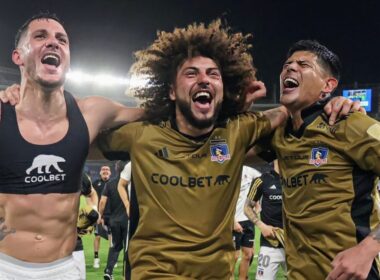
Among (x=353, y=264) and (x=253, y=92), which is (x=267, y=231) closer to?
(x=253, y=92)

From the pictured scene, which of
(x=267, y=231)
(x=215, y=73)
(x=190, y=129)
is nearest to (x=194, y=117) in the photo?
(x=190, y=129)

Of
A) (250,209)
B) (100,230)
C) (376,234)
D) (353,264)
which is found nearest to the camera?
(353,264)

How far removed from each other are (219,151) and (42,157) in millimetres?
1133

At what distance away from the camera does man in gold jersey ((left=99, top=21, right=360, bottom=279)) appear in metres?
3.22

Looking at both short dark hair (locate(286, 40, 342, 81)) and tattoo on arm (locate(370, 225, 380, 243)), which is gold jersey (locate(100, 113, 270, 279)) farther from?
tattoo on arm (locate(370, 225, 380, 243))

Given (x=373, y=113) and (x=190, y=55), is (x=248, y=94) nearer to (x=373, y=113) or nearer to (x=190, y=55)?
(x=190, y=55)

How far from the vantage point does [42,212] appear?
325 centimetres

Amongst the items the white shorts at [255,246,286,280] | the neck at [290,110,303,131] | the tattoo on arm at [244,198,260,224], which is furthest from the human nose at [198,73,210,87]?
the tattoo on arm at [244,198,260,224]

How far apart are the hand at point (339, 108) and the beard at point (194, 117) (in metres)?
0.73

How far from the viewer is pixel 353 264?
275 cm

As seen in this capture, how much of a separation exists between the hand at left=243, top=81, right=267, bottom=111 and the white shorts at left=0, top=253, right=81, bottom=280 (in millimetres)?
1786

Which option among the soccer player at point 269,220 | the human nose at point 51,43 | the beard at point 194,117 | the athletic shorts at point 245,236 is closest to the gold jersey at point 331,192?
the beard at point 194,117

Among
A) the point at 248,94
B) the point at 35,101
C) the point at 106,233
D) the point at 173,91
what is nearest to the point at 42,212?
the point at 35,101

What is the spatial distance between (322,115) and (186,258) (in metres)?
1.25
